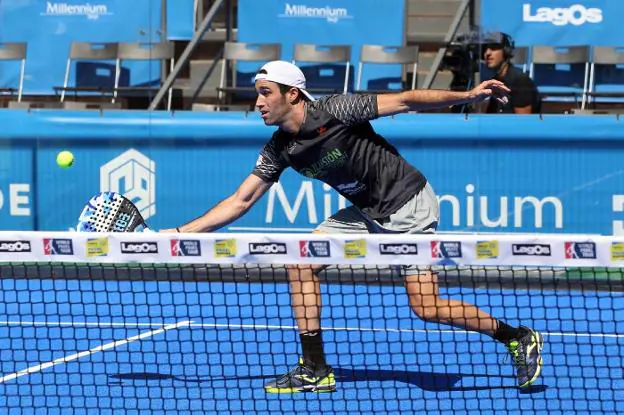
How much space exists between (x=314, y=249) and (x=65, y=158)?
235 inches

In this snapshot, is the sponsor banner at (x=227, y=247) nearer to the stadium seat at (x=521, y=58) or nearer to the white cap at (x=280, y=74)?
the white cap at (x=280, y=74)

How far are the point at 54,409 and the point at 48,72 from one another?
236 inches

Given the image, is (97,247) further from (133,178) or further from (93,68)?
(93,68)

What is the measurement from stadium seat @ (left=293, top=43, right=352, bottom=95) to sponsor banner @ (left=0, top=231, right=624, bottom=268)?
6205mm

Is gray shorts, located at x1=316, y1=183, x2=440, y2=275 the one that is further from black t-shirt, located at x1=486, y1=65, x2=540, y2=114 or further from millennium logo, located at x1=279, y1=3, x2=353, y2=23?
millennium logo, located at x1=279, y1=3, x2=353, y2=23

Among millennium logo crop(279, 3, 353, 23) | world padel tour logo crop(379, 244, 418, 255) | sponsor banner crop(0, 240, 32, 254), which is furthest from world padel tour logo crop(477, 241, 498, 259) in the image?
millennium logo crop(279, 3, 353, 23)

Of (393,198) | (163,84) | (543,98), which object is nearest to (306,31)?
(163,84)

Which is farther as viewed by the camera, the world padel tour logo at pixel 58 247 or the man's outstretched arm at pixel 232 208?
the man's outstretched arm at pixel 232 208

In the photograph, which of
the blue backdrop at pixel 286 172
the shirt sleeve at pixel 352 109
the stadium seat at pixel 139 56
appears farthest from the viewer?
the stadium seat at pixel 139 56

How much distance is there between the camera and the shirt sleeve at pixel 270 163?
6.50 meters

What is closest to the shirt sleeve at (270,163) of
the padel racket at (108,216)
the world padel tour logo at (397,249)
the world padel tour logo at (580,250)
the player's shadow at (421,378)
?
the padel racket at (108,216)

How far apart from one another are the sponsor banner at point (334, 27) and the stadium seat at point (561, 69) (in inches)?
49.3

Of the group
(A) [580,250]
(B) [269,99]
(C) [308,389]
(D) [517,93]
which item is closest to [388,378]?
(C) [308,389]

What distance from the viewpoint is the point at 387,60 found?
1138 cm
